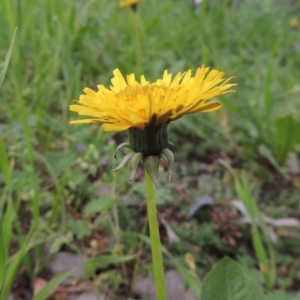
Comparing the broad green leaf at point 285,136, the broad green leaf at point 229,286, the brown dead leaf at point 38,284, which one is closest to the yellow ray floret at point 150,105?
the broad green leaf at point 229,286

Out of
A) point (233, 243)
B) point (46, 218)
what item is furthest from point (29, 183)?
point (233, 243)

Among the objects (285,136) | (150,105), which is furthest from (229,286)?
(285,136)

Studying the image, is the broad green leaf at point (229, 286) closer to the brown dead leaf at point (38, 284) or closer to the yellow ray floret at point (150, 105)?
the yellow ray floret at point (150, 105)

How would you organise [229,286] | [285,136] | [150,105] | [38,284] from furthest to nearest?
[285,136] → [38,284] → [229,286] → [150,105]

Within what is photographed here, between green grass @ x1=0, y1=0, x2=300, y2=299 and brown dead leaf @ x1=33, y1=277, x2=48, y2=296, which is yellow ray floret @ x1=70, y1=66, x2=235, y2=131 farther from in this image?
brown dead leaf @ x1=33, y1=277, x2=48, y2=296

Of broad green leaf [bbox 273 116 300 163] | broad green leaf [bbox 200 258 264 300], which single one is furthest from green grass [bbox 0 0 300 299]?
broad green leaf [bbox 200 258 264 300]

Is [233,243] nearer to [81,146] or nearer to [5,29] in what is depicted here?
[81,146]

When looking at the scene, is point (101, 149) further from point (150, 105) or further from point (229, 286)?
point (150, 105)
